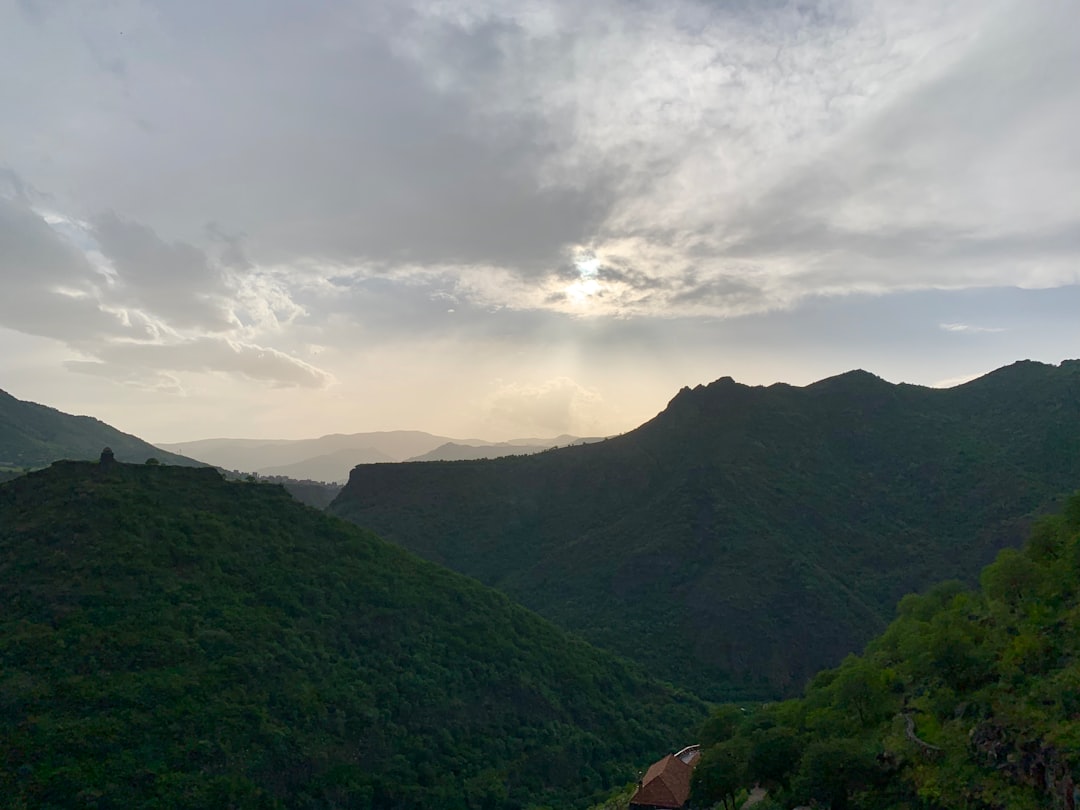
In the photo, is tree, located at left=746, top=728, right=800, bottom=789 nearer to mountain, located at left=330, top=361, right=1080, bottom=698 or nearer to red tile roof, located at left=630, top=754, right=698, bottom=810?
red tile roof, located at left=630, top=754, right=698, bottom=810

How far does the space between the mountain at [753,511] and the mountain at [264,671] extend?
18.0 m

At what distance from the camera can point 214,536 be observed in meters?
44.8

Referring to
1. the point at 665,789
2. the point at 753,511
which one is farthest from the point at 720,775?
the point at 753,511

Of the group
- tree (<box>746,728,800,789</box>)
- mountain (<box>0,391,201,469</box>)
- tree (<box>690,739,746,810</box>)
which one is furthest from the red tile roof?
mountain (<box>0,391,201,469</box>)

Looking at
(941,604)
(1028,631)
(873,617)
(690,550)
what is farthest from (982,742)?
(690,550)

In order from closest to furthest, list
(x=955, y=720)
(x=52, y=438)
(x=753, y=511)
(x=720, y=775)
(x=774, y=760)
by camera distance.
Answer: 1. (x=955, y=720)
2. (x=774, y=760)
3. (x=720, y=775)
4. (x=753, y=511)
5. (x=52, y=438)

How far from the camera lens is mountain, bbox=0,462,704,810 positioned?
99.5 ft

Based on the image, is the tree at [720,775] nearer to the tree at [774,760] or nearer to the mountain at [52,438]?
the tree at [774,760]

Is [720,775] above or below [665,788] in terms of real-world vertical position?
above

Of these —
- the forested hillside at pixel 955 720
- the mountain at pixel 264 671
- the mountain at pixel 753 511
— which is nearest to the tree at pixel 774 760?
the forested hillside at pixel 955 720

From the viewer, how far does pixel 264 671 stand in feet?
122

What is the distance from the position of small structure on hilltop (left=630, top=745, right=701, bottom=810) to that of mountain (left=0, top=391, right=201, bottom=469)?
91159 mm

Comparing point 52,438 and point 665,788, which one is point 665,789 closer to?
point 665,788

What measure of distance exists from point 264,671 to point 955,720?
1294 inches
